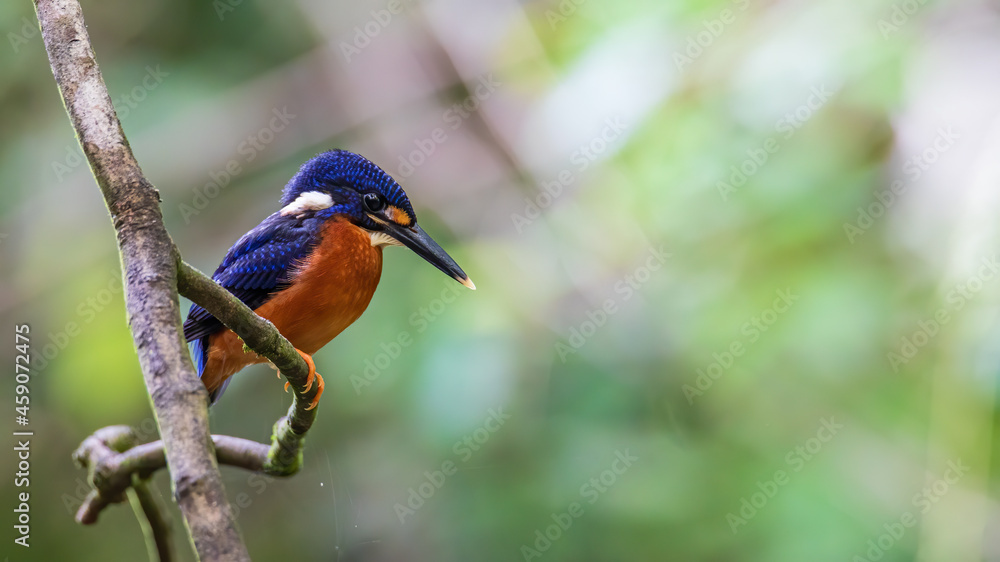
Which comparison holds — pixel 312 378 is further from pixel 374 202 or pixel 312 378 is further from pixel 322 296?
pixel 374 202

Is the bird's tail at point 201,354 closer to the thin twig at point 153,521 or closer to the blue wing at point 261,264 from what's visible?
the blue wing at point 261,264

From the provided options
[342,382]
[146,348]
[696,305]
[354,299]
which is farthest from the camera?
[342,382]

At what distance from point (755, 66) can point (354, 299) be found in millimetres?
1465

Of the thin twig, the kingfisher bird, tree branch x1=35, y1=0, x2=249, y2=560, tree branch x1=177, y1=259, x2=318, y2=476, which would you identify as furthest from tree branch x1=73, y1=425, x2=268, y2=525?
tree branch x1=35, y1=0, x2=249, y2=560

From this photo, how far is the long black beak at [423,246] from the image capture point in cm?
149

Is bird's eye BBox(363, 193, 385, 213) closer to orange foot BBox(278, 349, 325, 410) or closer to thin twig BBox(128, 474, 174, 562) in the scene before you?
orange foot BBox(278, 349, 325, 410)

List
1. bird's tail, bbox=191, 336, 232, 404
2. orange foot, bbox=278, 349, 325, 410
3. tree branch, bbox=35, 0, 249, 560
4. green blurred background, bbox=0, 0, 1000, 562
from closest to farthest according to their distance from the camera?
tree branch, bbox=35, 0, 249, 560 → orange foot, bbox=278, 349, 325, 410 → bird's tail, bbox=191, 336, 232, 404 → green blurred background, bbox=0, 0, 1000, 562

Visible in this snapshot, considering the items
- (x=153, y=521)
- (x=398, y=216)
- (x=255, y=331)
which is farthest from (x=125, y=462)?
(x=255, y=331)

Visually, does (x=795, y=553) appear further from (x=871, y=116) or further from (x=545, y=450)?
(x=871, y=116)

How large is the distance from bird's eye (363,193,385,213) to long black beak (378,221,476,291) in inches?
1.1

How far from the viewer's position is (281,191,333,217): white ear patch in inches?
61.4

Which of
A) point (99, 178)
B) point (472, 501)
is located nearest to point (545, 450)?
point (472, 501)

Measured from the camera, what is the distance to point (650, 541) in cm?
251

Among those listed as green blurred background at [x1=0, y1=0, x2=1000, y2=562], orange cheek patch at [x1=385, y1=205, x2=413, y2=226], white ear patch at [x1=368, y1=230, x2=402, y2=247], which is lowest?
green blurred background at [x1=0, y1=0, x2=1000, y2=562]
